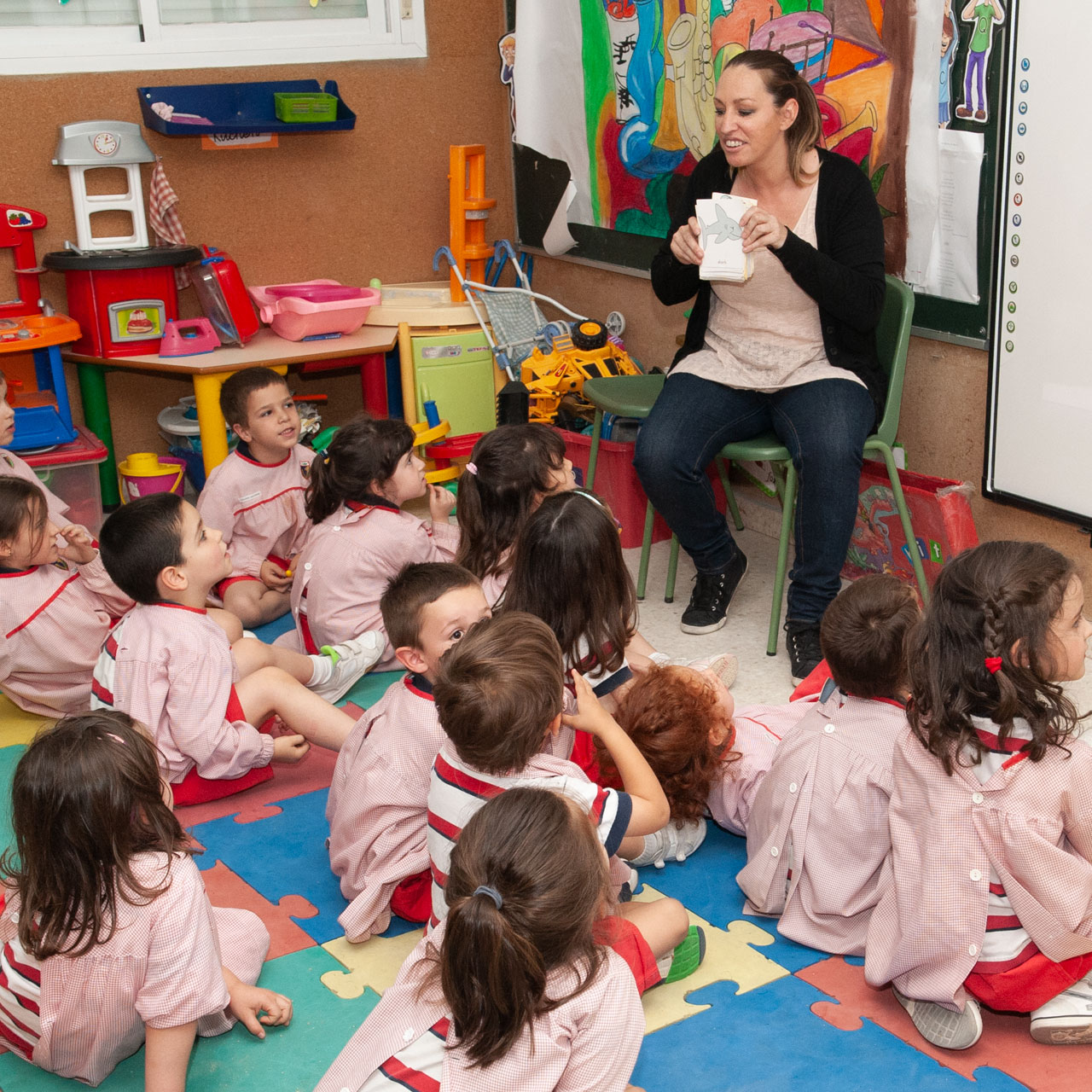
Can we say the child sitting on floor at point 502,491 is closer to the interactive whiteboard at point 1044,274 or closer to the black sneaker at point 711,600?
the black sneaker at point 711,600

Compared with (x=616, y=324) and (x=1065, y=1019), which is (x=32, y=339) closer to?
(x=616, y=324)

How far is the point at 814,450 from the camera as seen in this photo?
288 centimetres

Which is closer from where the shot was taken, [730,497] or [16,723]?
[16,723]

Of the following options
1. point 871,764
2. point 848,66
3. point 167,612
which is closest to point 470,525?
point 167,612

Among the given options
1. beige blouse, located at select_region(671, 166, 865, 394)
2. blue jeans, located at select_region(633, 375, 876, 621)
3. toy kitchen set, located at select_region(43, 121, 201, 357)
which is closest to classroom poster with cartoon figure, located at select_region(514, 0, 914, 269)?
beige blouse, located at select_region(671, 166, 865, 394)

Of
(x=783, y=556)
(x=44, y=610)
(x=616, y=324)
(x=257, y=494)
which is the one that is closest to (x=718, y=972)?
(x=783, y=556)

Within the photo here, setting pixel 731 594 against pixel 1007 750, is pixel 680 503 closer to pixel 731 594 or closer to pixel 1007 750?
pixel 731 594

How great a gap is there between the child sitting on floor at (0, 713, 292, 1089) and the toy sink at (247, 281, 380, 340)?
260cm

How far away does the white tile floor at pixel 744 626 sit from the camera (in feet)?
9.37

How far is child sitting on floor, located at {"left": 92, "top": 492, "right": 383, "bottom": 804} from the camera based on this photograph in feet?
7.63

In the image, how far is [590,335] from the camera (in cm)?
402

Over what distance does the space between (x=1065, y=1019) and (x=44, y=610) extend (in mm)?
2110

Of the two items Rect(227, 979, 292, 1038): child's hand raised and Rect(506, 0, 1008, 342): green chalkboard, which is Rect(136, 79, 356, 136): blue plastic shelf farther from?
Rect(227, 979, 292, 1038): child's hand raised

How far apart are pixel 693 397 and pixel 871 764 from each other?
139 centimetres
